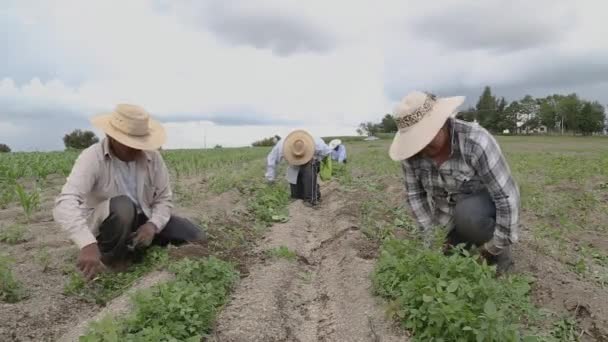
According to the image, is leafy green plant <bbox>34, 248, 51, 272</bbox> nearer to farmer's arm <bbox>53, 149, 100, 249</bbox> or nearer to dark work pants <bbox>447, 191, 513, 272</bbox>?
farmer's arm <bbox>53, 149, 100, 249</bbox>

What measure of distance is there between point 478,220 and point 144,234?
7.78 feet

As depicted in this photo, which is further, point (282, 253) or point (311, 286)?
point (282, 253)

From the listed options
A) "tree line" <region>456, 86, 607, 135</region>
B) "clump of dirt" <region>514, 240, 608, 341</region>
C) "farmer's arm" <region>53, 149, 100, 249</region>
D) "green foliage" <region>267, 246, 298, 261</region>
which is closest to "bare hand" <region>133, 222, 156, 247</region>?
"farmer's arm" <region>53, 149, 100, 249</region>

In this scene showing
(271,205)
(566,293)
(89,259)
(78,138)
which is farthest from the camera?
(78,138)

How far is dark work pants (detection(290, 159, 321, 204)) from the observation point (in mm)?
7535

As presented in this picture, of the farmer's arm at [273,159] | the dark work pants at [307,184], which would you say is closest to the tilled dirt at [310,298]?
the dark work pants at [307,184]

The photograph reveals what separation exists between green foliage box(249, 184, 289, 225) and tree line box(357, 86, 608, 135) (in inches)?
2522

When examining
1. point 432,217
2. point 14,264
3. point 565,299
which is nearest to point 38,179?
point 14,264

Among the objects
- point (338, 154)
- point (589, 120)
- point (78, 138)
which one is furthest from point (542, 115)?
point (338, 154)

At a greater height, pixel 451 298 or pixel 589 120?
pixel 589 120

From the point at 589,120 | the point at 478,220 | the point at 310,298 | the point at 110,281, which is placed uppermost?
the point at 589,120

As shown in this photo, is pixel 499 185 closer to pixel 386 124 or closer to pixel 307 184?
pixel 307 184

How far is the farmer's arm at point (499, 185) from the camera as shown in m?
3.22

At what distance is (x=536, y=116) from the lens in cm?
8969
